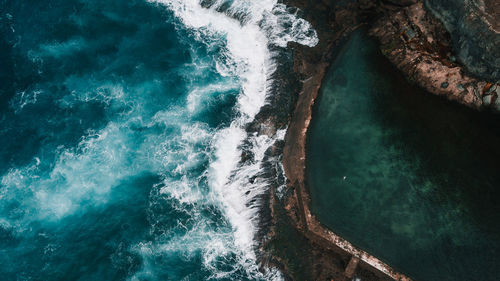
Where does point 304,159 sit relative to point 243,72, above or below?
below

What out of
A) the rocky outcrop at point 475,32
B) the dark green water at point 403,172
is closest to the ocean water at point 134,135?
the dark green water at point 403,172

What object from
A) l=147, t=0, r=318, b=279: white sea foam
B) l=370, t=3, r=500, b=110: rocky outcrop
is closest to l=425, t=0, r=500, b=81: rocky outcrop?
l=370, t=3, r=500, b=110: rocky outcrop

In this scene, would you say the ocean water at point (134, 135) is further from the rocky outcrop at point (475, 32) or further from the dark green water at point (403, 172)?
the rocky outcrop at point (475, 32)

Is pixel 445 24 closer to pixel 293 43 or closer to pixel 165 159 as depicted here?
pixel 293 43


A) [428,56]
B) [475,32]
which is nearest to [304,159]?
[428,56]

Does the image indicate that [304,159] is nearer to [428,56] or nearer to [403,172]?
[403,172]

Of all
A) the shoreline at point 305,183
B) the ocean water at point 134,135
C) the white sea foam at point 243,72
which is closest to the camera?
the shoreline at point 305,183
